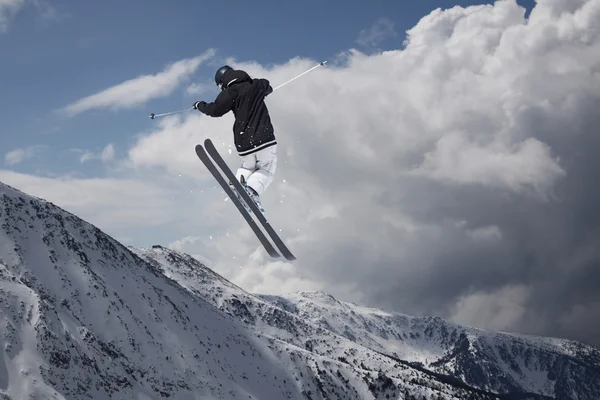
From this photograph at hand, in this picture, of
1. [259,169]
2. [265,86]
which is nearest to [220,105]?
[265,86]

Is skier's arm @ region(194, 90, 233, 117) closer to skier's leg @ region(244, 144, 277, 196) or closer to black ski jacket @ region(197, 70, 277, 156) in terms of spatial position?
Answer: black ski jacket @ region(197, 70, 277, 156)

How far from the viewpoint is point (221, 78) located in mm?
16328

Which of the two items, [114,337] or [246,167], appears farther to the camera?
[114,337]

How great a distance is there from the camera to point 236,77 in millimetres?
16141

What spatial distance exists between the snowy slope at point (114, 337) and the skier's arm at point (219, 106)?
9602 cm

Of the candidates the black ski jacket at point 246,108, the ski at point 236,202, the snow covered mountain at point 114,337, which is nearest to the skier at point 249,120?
the black ski jacket at point 246,108

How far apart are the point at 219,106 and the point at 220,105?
0.04 meters

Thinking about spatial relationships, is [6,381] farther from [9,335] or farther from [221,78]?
[221,78]

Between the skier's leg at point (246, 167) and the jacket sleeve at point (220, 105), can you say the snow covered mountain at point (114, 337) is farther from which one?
the jacket sleeve at point (220, 105)

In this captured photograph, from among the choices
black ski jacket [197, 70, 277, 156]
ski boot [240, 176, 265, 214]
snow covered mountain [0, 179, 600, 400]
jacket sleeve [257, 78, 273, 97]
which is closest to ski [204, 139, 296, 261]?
ski boot [240, 176, 265, 214]

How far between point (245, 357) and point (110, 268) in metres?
44.7

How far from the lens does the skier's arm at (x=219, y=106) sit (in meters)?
16.0

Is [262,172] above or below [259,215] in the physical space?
above

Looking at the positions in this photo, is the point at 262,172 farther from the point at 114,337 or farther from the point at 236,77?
the point at 114,337
